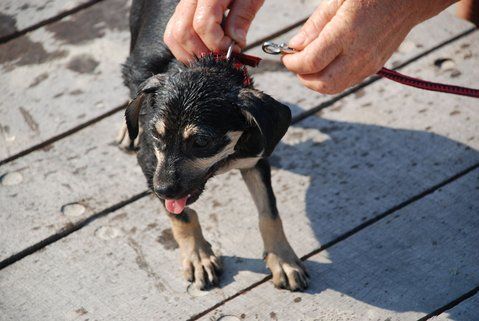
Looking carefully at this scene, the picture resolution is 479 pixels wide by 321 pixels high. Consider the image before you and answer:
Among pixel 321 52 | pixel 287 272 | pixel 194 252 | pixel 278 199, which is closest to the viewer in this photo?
pixel 321 52

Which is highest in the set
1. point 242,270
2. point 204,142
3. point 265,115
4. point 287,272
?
point 265,115

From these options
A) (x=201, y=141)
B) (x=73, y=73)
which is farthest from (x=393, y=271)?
(x=73, y=73)

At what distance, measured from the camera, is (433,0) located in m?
2.73

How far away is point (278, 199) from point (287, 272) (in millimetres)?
530

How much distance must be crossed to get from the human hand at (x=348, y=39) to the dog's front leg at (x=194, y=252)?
2.83ft

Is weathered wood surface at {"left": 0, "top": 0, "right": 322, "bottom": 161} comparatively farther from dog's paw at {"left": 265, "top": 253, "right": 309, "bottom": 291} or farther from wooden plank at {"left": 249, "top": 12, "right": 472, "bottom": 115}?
dog's paw at {"left": 265, "top": 253, "right": 309, "bottom": 291}

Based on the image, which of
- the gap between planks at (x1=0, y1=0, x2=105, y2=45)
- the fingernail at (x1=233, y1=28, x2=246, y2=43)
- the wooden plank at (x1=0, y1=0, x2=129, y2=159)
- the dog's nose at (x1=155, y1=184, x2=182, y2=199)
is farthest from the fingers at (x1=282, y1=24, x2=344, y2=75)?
the gap between planks at (x1=0, y1=0, x2=105, y2=45)

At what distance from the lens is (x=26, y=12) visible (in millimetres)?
4680

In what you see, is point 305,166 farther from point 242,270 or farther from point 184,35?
point 184,35

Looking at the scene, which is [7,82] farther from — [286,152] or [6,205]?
[286,152]

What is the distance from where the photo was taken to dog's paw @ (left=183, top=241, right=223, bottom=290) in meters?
3.12

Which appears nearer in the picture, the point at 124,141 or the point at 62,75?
the point at 124,141

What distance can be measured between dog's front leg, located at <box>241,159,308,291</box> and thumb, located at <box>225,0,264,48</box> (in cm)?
56

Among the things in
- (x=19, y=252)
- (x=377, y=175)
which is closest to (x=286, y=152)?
(x=377, y=175)
